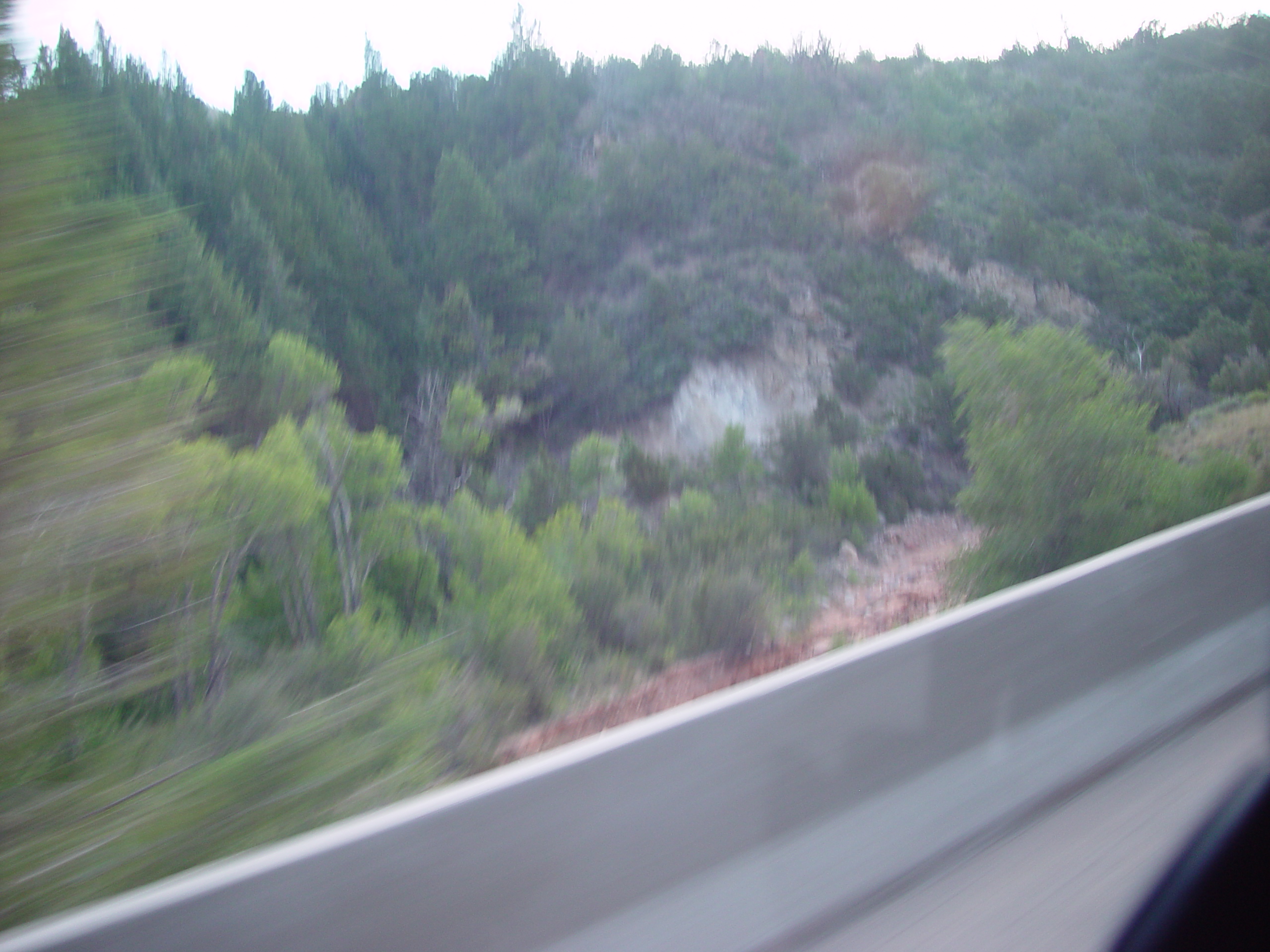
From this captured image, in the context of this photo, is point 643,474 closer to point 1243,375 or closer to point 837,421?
point 837,421

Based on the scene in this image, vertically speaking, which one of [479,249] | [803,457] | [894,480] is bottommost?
[894,480]

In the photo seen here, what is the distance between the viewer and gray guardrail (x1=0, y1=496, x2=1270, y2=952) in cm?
178

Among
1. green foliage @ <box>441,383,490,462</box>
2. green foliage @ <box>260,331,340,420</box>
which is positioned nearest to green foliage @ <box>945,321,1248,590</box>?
green foliage @ <box>260,331,340,420</box>

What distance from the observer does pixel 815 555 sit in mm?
11055

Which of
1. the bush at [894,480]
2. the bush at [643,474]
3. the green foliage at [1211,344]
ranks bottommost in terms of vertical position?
the bush at [894,480]

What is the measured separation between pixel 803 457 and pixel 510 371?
471 centimetres

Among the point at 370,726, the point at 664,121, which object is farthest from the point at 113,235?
the point at 664,121

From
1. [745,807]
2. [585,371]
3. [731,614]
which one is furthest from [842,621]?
[585,371]

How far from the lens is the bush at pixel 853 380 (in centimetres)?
1820

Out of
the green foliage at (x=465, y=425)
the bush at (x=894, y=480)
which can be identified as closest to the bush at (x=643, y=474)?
the green foliage at (x=465, y=425)

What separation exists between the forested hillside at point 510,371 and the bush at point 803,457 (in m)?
0.09

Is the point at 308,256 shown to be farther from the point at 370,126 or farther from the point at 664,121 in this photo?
the point at 664,121

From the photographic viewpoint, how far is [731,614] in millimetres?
7914

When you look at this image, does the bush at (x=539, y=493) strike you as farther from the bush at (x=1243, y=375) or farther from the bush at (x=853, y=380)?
the bush at (x=1243, y=375)
